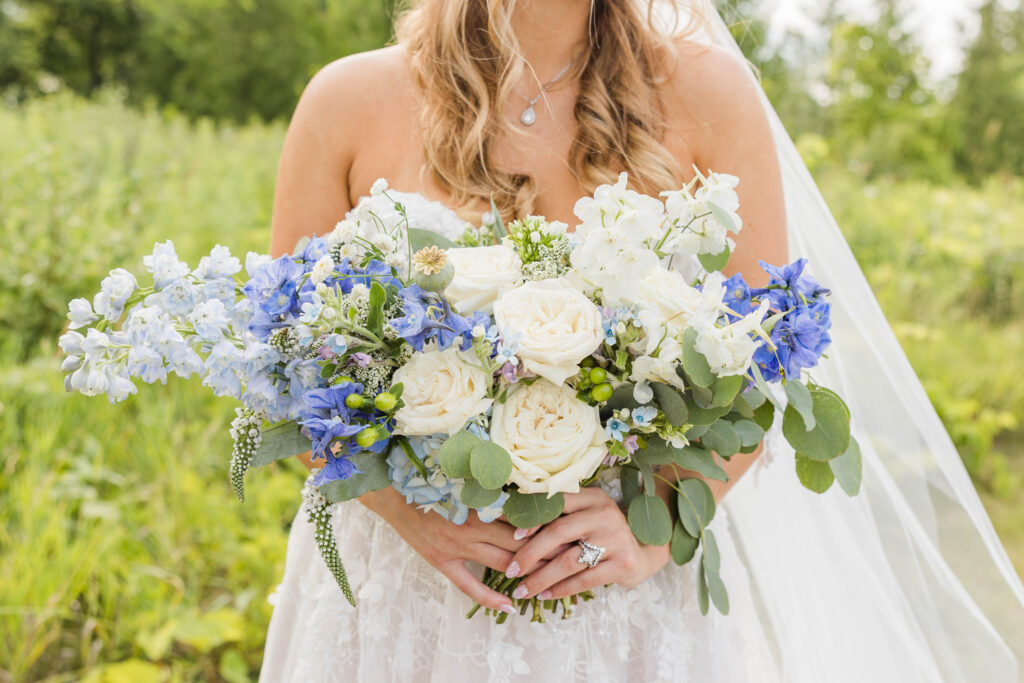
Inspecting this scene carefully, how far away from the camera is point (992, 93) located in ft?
60.2

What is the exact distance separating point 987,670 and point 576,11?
1.82 m

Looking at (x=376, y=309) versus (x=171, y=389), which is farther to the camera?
(x=171, y=389)

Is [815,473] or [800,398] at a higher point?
[800,398]

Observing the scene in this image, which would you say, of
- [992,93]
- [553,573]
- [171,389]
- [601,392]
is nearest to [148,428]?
[171,389]

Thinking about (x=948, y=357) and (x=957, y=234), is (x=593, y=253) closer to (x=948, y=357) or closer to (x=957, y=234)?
(x=948, y=357)

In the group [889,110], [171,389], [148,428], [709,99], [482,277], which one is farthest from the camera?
[889,110]

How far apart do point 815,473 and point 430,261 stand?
2.54 ft

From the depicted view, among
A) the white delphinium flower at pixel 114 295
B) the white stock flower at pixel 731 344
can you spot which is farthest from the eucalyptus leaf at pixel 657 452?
the white delphinium flower at pixel 114 295

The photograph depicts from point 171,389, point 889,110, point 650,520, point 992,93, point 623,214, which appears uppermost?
point 992,93

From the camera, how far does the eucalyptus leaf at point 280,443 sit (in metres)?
1.05

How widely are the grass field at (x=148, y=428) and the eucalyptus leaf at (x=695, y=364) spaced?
86.6 inches

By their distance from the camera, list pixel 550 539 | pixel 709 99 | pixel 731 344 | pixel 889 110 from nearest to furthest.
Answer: pixel 731 344, pixel 550 539, pixel 709 99, pixel 889 110

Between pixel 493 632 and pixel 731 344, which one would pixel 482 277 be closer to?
pixel 731 344

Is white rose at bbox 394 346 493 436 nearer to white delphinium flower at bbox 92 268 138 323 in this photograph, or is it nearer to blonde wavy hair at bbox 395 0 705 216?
white delphinium flower at bbox 92 268 138 323
